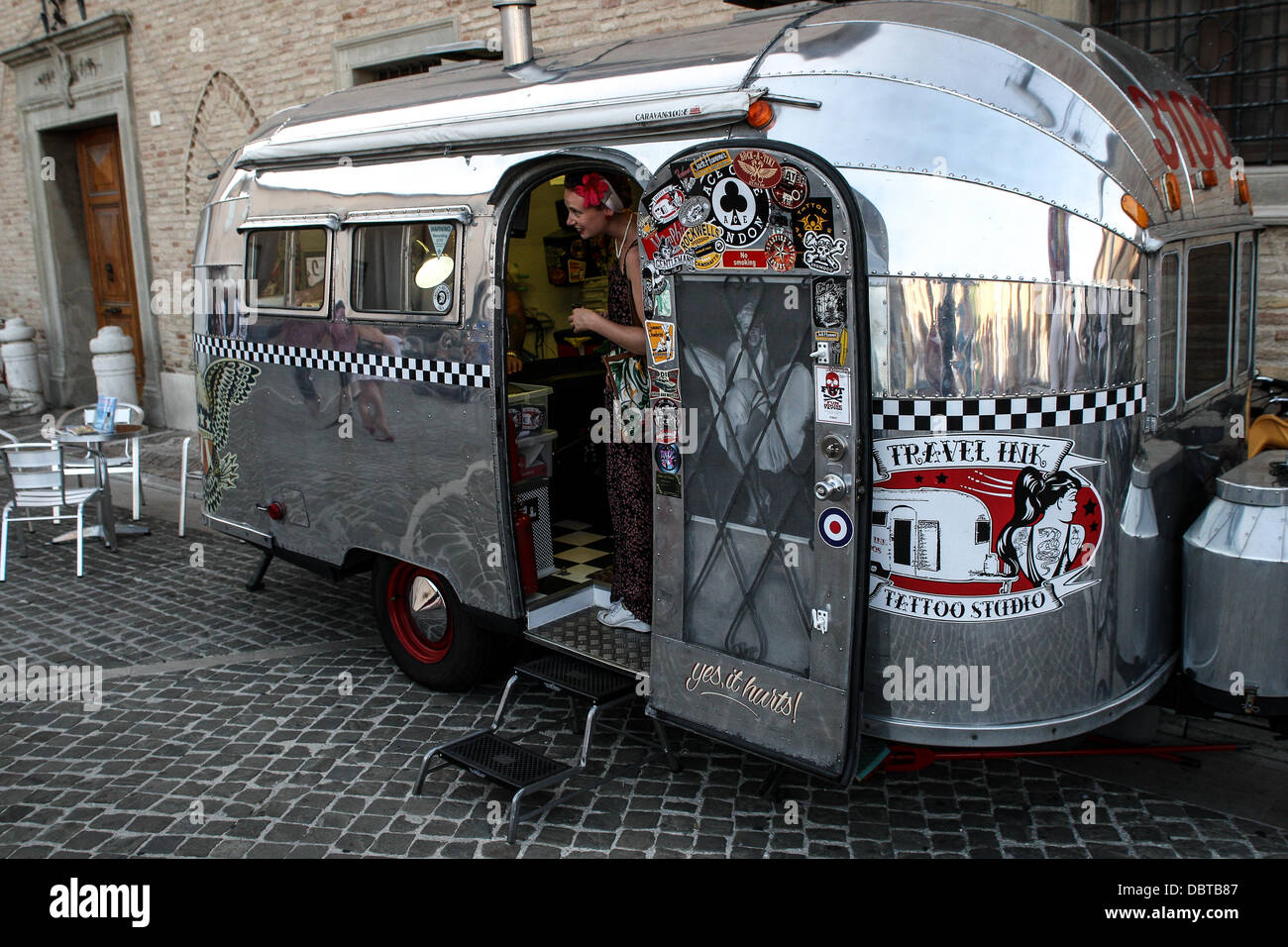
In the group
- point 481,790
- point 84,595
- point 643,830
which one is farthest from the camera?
point 84,595

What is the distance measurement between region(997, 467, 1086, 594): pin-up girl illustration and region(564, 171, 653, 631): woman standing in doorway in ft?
5.51

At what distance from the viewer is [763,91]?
11.8ft

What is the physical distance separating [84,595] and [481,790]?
4042 mm

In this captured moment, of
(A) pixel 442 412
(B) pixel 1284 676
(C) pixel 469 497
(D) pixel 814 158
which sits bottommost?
(B) pixel 1284 676

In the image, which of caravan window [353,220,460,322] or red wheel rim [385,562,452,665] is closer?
caravan window [353,220,460,322]

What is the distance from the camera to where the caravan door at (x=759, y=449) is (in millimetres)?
3447

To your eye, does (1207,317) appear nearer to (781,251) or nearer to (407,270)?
(781,251)

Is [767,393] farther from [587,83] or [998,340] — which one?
[587,83]

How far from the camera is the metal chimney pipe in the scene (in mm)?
4867

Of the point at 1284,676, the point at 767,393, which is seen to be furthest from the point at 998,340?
the point at 1284,676

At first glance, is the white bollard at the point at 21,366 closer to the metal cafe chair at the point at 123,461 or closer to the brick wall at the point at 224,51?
the brick wall at the point at 224,51

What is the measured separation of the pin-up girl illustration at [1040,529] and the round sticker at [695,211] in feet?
4.52

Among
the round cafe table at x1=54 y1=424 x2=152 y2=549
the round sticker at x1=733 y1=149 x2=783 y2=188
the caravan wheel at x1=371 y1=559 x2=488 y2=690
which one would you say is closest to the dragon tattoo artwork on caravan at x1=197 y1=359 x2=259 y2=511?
the caravan wheel at x1=371 y1=559 x2=488 y2=690

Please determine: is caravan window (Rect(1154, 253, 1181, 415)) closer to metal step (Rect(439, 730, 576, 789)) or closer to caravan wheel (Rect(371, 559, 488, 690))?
metal step (Rect(439, 730, 576, 789))
